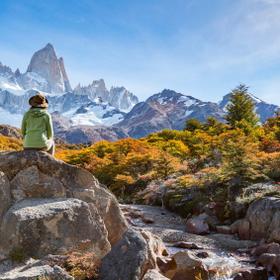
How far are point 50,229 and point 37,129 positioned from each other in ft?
8.39

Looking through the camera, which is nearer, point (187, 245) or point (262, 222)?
point (187, 245)

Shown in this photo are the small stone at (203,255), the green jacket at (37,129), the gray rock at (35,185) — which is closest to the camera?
the gray rock at (35,185)

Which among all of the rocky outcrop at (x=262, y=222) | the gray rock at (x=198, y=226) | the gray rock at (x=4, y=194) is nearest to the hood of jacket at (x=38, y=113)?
the gray rock at (x=4, y=194)

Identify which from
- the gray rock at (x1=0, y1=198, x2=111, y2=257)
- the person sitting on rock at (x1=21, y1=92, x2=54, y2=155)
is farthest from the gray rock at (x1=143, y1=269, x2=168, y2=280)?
the person sitting on rock at (x1=21, y1=92, x2=54, y2=155)

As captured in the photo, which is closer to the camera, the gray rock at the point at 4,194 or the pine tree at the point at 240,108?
the gray rock at the point at 4,194

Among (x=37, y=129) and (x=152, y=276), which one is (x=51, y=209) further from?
(x=152, y=276)

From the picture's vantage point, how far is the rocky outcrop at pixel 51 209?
329 inches

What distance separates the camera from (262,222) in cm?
1891

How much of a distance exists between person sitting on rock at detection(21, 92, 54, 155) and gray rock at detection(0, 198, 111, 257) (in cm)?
147

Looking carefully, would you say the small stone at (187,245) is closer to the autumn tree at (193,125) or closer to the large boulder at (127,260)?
the large boulder at (127,260)

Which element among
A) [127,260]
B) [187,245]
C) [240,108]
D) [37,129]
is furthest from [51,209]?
[240,108]

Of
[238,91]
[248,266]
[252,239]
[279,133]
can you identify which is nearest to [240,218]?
[252,239]

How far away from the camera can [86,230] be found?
890 centimetres

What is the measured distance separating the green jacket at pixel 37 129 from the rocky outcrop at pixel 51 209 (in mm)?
358
